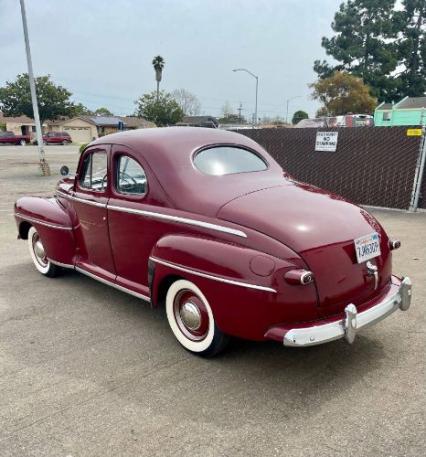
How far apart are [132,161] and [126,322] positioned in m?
1.51

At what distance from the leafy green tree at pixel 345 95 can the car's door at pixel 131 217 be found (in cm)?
4462

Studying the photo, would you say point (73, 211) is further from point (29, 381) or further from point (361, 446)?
point (361, 446)

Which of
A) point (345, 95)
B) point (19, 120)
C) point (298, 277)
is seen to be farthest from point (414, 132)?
point (19, 120)

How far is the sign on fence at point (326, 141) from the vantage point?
10.3 meters

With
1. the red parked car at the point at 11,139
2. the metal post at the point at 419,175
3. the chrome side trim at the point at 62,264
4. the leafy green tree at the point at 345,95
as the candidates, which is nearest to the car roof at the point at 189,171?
the chrome side trim at the point at 62,264

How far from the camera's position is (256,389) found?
305 centimetres

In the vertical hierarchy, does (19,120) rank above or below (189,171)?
below

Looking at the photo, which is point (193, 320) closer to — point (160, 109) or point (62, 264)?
point (62, 264)

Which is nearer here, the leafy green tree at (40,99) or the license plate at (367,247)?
the license plate at (367,247)

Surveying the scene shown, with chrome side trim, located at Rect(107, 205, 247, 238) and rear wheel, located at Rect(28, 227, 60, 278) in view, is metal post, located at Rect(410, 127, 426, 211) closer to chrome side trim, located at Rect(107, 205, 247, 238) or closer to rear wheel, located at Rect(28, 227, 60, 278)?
chrome side trim, located at Rect(107, 205, 247, 238)

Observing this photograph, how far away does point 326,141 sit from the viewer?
1045 centimetres

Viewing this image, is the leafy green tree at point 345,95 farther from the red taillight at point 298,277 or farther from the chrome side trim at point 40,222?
the red taillight at point 298,277

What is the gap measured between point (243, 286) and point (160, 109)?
54.3 m

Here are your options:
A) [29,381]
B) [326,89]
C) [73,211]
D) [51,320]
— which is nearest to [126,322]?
[51,320]
